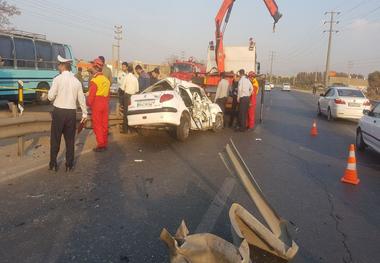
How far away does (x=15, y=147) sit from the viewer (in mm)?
8695

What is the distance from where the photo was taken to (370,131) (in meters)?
9.23

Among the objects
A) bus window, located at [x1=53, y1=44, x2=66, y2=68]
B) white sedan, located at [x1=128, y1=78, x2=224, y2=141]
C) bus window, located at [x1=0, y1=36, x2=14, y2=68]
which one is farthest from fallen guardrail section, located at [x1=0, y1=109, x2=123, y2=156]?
bus window, located at [x1=53, y1=44, x2=66, y2=68]

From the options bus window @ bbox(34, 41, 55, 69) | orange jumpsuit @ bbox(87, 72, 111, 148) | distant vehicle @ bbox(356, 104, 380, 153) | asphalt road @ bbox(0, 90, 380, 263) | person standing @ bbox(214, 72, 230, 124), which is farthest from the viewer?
bus window @ bbox(34, 41, 55, 69)

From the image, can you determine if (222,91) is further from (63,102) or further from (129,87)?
(63,102)

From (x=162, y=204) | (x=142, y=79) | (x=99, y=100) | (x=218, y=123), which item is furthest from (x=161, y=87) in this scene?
(x=162, y=204)

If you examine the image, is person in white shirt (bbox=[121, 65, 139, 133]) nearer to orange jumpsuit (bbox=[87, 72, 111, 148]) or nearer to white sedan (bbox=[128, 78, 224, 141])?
white sedan (bbox=[128, 78, 224, 141])

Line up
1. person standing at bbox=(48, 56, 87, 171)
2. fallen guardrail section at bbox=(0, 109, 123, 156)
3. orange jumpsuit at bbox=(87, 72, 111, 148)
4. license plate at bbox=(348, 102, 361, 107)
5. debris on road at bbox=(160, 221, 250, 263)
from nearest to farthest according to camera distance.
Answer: debris on road at bbox=(160, 221, 250, 263), person standing at bbox=(48, 56, 87, 171), fallen guardrail section at bbox=(0, 109, 123, 156), orange jumpsuit at bbox=(87, 72, 111, 148), license plate at bbox=(348, 102, 361, 107)

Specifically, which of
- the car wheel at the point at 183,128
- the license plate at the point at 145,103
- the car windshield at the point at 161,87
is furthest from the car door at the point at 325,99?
the license plate at the point at 145,103

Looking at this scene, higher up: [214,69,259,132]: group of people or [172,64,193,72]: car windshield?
[172,64,193,72]: car windshield

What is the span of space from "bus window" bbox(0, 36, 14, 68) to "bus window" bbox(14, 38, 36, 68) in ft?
1.12

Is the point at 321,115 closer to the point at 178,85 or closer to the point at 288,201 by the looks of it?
the point at 178,85

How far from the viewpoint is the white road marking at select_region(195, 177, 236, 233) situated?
442 cm

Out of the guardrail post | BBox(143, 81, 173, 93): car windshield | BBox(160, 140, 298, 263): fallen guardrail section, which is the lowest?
the guardrail post

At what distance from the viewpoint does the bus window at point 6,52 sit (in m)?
16.2
